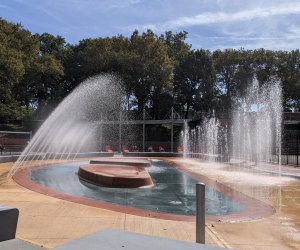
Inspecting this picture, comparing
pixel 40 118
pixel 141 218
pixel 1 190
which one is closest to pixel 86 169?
pixel 1 190

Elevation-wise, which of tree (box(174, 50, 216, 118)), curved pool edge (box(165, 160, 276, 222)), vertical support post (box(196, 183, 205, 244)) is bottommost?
curved pool edge (box(165, 160, 276, 222))

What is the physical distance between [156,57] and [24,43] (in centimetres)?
1446

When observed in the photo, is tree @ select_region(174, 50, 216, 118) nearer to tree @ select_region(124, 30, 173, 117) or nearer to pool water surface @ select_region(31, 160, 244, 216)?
tree @ select_region(124, 30, 173, 117)

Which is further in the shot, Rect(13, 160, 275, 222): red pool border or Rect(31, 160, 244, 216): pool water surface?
Rect(31, 160, 244, 216): pool water surface

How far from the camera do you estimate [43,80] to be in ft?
161

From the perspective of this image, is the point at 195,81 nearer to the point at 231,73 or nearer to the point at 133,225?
the point at 231,73

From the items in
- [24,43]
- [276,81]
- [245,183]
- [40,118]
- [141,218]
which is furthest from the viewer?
[276,81]

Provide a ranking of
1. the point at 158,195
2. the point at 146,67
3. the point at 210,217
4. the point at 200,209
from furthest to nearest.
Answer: the point at 146,67 → the point at 158,195 → the point at 210,217 → the point at 200,209

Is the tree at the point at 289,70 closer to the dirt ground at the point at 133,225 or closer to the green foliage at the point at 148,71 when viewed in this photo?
the green foliage at the point at 148,71

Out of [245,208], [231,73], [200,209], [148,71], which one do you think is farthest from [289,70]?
[200,209]

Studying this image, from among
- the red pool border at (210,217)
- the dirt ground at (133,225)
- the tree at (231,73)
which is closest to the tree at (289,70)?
the tree at (231,73)

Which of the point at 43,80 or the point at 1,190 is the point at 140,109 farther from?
the point at 1,190

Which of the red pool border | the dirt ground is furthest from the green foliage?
the dirt ground

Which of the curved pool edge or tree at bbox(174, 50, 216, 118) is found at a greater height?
tree at bbox(174, 50, 216, 118)
